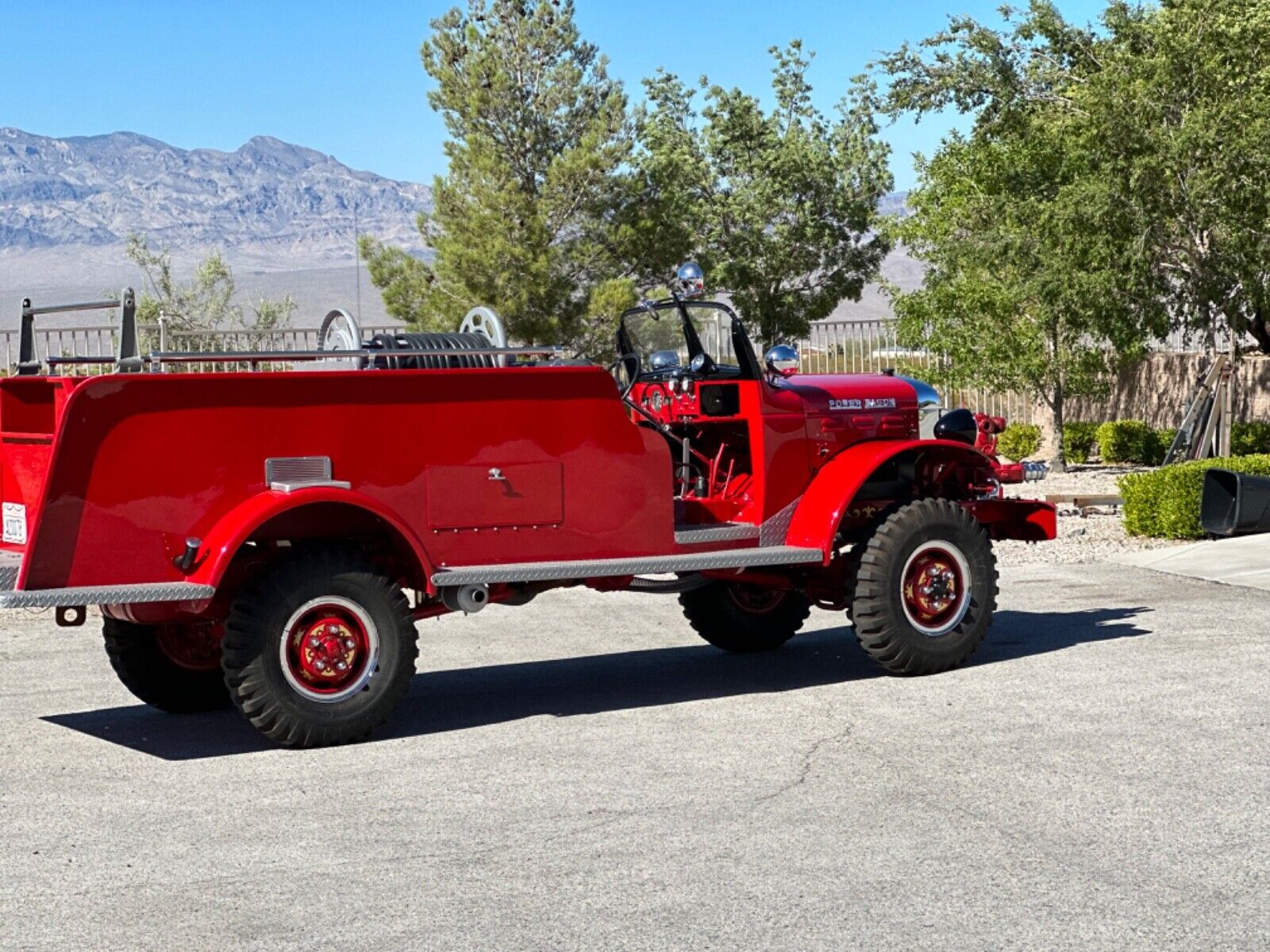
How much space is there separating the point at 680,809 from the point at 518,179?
778 inches

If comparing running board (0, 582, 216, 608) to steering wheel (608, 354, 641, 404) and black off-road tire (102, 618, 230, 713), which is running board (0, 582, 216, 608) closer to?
black off-road tire (102, 618, 230, 713)

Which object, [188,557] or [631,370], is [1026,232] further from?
[188,557]

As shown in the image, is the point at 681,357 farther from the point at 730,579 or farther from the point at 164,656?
the point at 164,656

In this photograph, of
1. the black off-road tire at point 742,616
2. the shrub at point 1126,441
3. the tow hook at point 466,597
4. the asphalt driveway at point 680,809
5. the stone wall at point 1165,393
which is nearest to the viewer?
the asphalt driveway at point 680,809

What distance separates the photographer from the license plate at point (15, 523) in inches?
317

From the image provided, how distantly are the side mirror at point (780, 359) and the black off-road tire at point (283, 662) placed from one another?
2574mm

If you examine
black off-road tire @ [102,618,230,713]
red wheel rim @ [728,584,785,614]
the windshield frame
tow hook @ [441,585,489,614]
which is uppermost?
the windshield frame

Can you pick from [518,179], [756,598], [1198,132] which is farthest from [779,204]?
[756,598]

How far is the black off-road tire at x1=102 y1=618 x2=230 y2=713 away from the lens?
29.6 ft

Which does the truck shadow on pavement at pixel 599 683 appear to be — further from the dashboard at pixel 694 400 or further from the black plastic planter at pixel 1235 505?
the black plastic planter at pixel 1235 505

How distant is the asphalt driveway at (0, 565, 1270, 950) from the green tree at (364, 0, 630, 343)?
48.5 feet

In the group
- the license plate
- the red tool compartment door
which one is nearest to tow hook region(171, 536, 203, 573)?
the license plate

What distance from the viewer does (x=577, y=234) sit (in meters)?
26.9

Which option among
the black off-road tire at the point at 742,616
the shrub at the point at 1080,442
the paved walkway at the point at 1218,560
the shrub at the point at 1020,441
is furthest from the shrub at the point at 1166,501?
the shrub at the point at 1020,441
